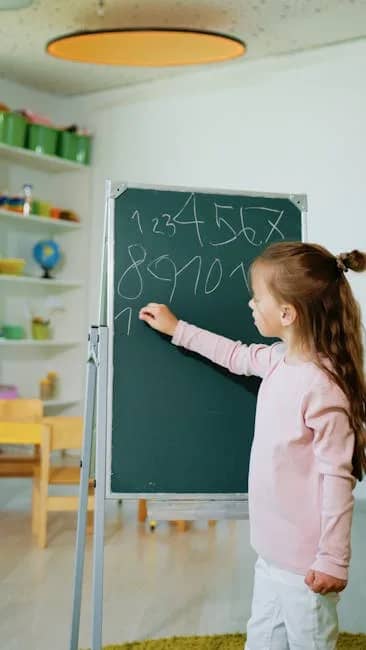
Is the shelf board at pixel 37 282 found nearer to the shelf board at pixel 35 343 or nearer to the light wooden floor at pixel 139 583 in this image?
the shelf board at pixel 35 343

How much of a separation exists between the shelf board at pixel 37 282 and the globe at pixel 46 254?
0.46ft

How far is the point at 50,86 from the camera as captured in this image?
645 cm

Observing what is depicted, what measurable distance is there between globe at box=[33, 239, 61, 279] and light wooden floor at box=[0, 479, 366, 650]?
2284 mm

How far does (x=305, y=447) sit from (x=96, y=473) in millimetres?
674

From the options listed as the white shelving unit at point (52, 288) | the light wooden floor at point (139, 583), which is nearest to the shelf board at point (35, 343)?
the white shelving unit at point (52, 288)

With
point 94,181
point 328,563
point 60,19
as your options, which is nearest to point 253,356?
point 328,563

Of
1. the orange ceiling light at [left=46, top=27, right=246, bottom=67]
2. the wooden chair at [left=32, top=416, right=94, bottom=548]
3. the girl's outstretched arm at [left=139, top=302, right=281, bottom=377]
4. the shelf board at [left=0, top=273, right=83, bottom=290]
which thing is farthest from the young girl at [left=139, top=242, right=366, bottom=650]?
the shelf board at [left=0, top=273, right=83, bottom=290]

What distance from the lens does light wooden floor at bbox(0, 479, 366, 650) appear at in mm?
2951

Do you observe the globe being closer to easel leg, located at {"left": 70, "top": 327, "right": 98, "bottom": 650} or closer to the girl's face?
easel leg, located at {"left": 70, "top": 327, "right": 98, "bottom": 650}

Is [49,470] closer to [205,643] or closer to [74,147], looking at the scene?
[205,643]

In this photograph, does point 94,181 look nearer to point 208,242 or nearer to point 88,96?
point 88,96

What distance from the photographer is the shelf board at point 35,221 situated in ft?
19.6

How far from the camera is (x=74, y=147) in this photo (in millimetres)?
6375

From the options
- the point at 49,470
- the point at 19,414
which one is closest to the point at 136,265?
the point at 49,470
